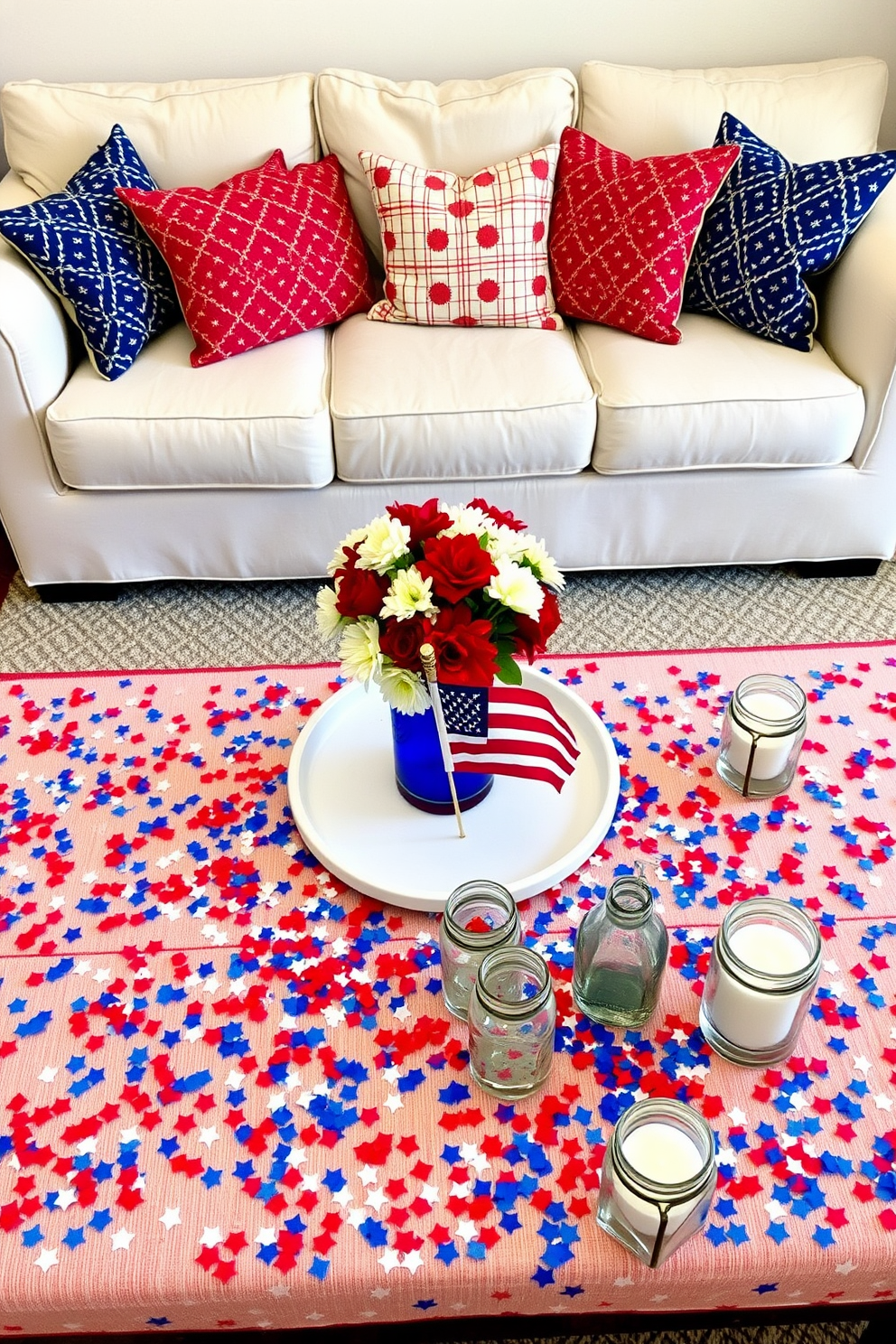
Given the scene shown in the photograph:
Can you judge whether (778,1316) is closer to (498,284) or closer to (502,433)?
(502,433)

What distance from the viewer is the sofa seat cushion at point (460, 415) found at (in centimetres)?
218

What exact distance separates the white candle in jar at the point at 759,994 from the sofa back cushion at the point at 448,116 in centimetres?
202

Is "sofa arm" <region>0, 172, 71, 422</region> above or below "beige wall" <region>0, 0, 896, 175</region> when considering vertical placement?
below

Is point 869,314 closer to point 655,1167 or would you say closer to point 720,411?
point 720,411

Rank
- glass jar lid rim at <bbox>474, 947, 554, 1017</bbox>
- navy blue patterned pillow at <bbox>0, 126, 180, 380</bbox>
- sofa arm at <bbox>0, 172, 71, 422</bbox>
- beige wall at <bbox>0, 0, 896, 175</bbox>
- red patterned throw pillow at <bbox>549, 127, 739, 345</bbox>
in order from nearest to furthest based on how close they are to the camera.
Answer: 1. glass jar lid rim at <bbox>474, 947, 554, 1017</bbox>
2. sofa arm at <bbox>0, 172, 71, 422</bbox>
3. navy blue patterned pillow at <bbox>0, 126, 180, 380</bbox>
4. red patterned throw pillow at <bbox>549, 127, 739, 345</bbox>
5. beige wall at <bbox>0, 0, 896, 175</bbox>

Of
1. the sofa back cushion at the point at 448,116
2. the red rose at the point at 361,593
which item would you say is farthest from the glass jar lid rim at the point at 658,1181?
the sofa back cushion at the point at 448,116

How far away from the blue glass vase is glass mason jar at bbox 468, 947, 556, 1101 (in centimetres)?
30

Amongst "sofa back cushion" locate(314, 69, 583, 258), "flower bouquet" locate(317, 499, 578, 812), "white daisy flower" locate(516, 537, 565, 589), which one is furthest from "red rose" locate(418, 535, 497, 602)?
"sofa back cushion" locate(314, 69, 583, 258)

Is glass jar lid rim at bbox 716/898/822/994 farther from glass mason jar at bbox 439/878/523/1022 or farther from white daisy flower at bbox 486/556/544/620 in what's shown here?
white daisy flower at bbox 486/556/544/620

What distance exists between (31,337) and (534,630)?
4.70ft

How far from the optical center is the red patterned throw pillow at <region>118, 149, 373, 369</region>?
2260mm

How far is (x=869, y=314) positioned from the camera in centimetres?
220

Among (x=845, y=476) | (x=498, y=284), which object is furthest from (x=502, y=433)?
(x=845, y=476)

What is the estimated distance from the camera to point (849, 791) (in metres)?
1.40
